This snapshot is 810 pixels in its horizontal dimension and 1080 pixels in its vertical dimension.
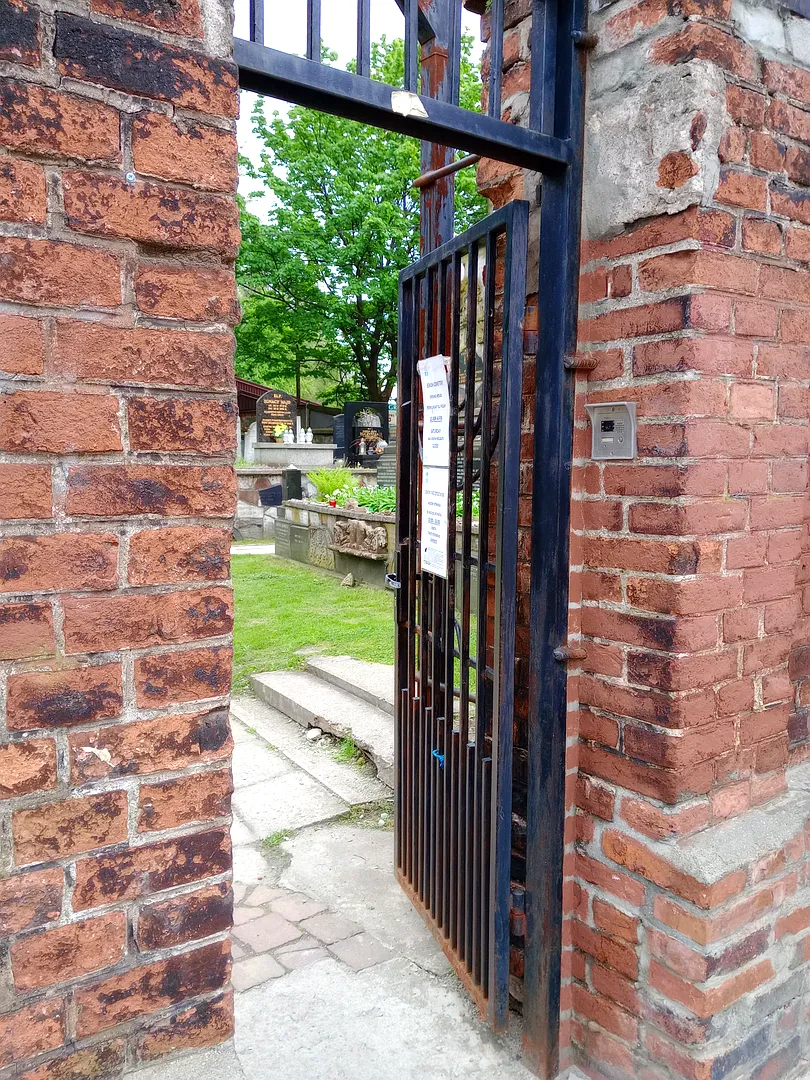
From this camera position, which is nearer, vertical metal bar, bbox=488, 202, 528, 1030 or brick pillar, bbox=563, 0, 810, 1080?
brick pillar, bbox=563, 0, 810, 1080

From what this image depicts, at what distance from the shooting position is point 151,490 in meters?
1.12

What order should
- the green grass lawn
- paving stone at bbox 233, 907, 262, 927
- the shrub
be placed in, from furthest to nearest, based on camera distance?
the shrub < the green grass lawn < paving stone at bbox 233, 907, 262, 927

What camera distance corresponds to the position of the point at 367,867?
10.6 ft

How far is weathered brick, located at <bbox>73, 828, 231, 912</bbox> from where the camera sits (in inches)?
44.0

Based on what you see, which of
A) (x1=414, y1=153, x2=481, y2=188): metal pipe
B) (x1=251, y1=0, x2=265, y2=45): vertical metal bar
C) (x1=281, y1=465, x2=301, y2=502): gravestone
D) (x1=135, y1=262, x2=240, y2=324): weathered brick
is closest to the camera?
(x1=135, y1=262, x2=240, y2=324): weathered brick

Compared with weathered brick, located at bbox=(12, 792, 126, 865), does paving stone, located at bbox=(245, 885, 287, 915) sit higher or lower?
lower

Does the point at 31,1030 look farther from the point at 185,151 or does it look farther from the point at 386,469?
the point at 386,469

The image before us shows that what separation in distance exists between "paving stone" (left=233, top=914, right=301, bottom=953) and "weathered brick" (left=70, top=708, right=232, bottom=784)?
187cm

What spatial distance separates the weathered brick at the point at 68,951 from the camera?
1076 millimetres

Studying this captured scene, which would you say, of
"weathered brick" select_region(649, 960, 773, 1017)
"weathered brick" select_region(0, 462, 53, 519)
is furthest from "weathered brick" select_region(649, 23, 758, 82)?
"weathered brick" select_region(649, 960, 773, 1017)

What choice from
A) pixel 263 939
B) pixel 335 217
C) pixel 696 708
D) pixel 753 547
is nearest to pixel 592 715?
pixel 696 708

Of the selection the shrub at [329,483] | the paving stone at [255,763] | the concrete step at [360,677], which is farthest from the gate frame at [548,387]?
the shrub at [329,483]

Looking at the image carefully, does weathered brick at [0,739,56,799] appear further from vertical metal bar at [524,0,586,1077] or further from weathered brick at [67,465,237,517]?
vertical metal bar at [524,0,586,1077]

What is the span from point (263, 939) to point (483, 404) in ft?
6.72
